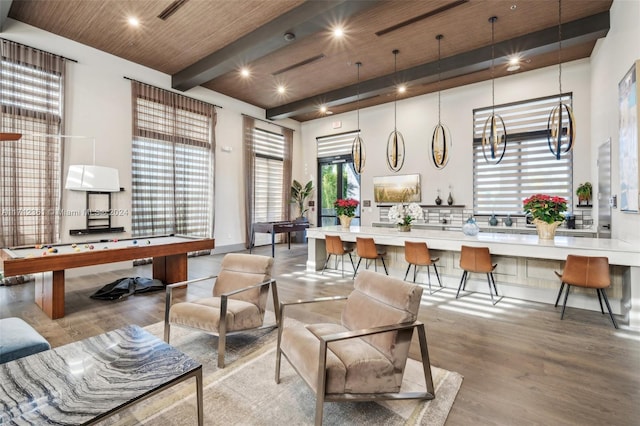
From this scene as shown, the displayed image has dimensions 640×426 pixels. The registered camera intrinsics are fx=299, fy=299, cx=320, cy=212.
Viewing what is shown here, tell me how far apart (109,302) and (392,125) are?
7672 millimetres

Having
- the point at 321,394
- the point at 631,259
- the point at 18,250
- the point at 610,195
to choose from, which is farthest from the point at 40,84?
the point at 610,195

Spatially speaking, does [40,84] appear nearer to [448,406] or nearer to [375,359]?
[375,359]

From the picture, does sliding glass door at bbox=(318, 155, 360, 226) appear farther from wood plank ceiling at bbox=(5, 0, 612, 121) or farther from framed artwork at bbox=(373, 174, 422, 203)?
wood plank ceiling at bbox=(5, 0, 612, 121)

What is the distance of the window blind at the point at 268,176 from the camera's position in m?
9.12

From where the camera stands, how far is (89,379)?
1645 mm

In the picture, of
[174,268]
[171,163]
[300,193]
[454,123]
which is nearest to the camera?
[174,268]

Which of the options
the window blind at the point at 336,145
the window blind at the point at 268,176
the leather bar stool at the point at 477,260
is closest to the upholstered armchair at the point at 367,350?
the leather bar stool at the point at 477,260

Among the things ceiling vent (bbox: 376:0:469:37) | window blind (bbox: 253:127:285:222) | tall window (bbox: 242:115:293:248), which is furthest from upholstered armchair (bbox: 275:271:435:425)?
window blind (bbox: 253:127:285:222)

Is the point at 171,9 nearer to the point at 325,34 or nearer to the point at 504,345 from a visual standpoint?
the point at 325,34

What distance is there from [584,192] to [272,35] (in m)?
6.42

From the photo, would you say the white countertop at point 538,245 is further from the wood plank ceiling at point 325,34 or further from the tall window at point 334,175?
the tall window at point 334,175

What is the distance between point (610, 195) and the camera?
15.1ft

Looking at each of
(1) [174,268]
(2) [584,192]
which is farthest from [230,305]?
(2) [584,192]

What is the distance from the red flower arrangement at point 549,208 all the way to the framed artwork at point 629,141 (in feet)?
2.11
